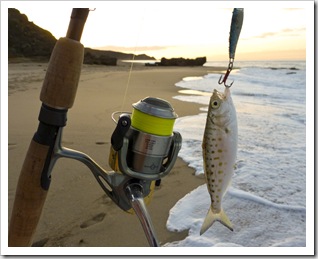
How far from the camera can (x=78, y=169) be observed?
3.54 metres

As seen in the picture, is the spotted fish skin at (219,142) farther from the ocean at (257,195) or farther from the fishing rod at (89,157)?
the ocean at (257,195)

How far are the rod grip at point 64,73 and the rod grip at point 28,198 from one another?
21 cm

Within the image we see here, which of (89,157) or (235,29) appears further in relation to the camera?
(89,157)

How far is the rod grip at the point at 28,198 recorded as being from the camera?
1615mm

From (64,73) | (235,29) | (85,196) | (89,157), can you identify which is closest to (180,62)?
(85,196)

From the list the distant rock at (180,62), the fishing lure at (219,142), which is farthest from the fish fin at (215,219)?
the distant rock at (180,62)

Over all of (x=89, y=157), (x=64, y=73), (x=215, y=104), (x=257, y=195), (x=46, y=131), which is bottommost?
(x=257, y=195)

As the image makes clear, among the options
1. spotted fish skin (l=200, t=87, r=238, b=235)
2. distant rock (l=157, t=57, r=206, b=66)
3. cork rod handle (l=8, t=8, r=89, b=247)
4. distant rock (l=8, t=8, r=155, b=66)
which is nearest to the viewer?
spotted fish skin (l=200, t=87, r=238, b=235)

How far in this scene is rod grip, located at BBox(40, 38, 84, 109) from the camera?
157 centimetres

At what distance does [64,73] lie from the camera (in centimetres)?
162

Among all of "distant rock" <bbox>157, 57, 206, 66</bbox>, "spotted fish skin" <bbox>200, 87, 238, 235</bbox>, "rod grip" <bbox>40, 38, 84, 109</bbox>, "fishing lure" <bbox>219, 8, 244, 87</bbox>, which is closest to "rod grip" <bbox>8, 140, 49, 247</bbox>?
"rod grip" <bbox>40, 38, 84, 109</bbox>

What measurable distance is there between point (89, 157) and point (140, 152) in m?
0.21

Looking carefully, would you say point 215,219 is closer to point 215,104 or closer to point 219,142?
point 219,142

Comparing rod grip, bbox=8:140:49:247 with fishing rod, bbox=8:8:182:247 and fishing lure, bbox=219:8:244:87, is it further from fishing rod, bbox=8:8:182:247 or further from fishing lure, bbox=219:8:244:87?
fishing lure, bbox=219:8:244:87
